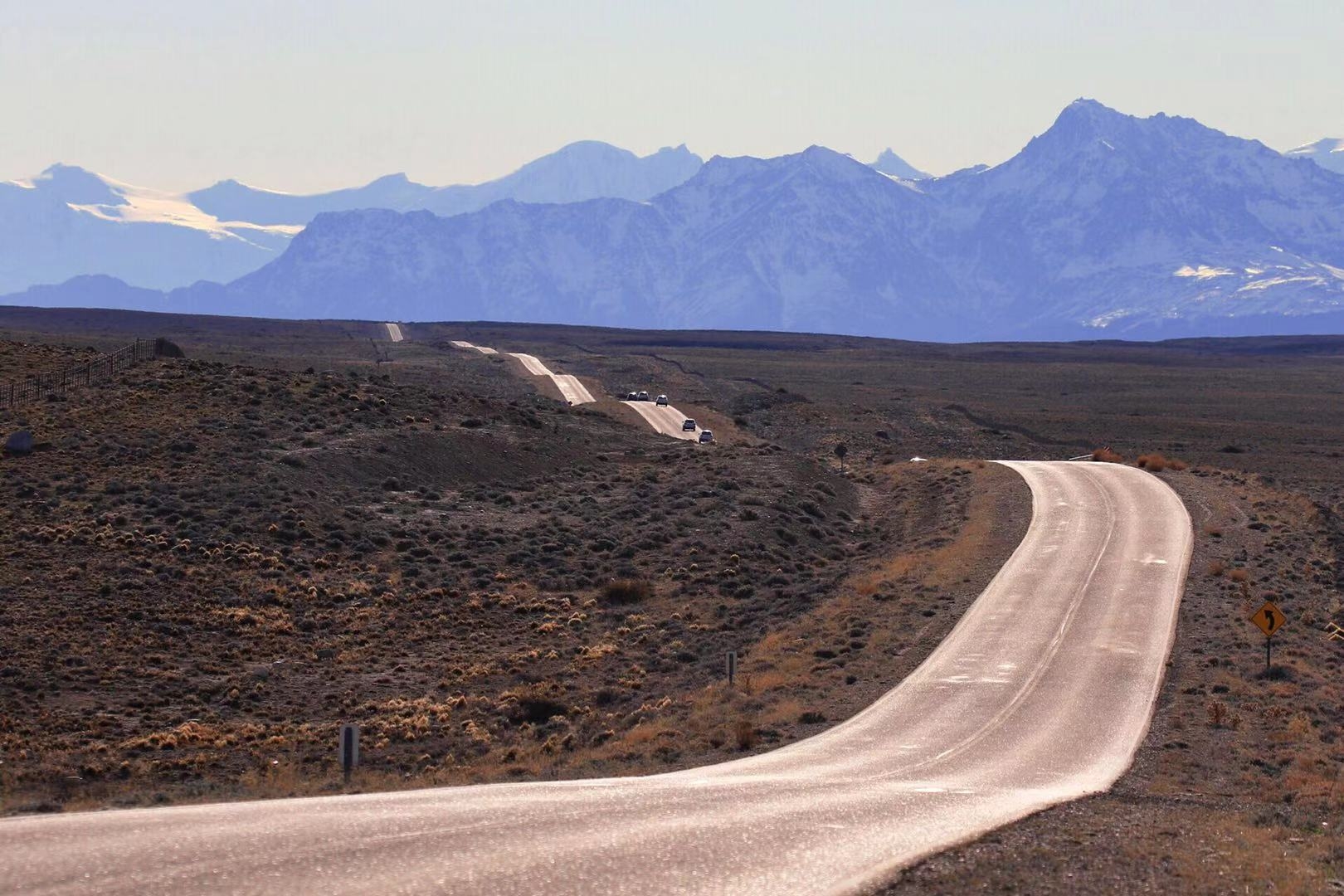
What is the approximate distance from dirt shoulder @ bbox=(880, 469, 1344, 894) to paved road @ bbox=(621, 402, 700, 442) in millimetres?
39896

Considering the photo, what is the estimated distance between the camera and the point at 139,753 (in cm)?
2527

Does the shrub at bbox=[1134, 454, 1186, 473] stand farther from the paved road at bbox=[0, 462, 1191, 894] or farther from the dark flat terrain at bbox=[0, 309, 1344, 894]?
the paved road at bbox=[0, 462, 1191, 894]

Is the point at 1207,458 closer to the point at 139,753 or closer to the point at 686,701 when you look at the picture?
the point at 686,701

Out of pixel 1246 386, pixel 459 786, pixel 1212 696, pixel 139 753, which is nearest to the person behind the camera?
pixel 459 786

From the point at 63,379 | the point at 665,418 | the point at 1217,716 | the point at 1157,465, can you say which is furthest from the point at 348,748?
the point at 665,418

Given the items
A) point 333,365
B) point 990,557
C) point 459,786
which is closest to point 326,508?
point 990,557

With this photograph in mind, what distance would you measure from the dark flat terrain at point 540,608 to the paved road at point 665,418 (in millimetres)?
6830

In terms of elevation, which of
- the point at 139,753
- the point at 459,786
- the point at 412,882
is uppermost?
the point at 412,882

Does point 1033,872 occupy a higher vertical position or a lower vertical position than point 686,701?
higher

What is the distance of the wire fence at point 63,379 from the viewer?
180 feet

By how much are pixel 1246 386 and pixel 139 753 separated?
148m

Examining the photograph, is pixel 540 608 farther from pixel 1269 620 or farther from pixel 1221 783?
pixel 1221 783

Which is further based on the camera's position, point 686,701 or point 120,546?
point 120,546

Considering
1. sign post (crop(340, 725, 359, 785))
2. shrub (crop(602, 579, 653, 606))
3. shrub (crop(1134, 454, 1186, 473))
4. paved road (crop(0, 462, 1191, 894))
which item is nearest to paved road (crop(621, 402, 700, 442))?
shrub (crop(1134, 454, 1186, 473))
